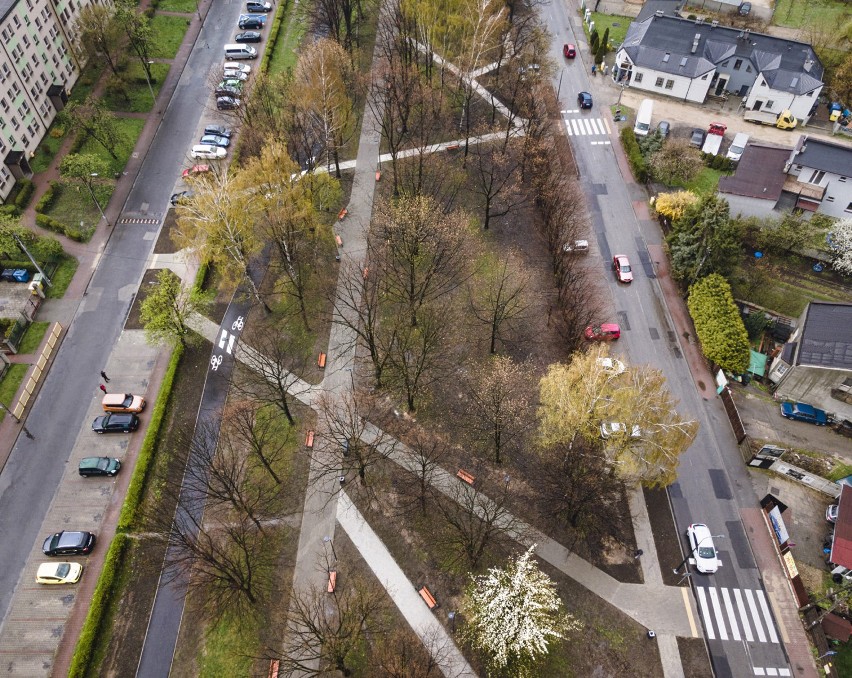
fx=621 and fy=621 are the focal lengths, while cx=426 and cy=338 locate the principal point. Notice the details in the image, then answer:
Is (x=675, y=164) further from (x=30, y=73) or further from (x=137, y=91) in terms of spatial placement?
(x=30, y=73)

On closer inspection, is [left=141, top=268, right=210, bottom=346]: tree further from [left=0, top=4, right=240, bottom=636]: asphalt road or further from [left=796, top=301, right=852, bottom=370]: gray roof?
[left=796, top=301, right=852, bottom=370]: gray roof

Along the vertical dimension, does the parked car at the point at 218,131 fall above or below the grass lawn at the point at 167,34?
below

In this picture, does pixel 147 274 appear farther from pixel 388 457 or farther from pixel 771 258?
pixel 771 258

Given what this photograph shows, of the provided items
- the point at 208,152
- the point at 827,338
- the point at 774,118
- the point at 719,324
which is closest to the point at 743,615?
the point at 827,338

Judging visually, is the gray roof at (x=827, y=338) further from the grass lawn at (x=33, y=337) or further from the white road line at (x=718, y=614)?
the grass lawn at (x=33, y=337)

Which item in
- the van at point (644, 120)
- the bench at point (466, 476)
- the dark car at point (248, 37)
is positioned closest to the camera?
the bench at point (466, 476)

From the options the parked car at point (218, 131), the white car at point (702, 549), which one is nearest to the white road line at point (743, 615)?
the white car at point (702, 549)
